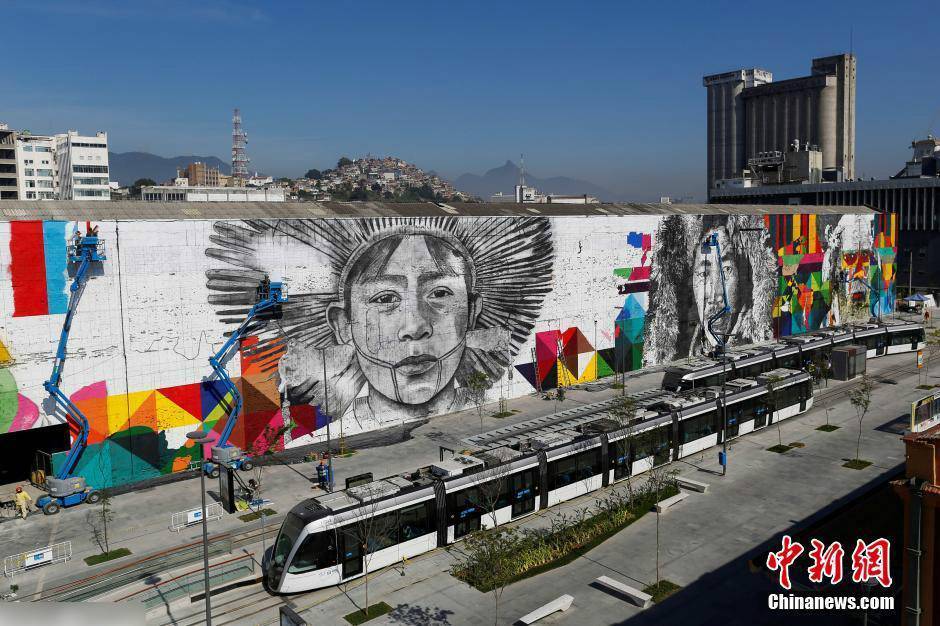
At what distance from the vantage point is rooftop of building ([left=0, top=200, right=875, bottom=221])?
137 ft

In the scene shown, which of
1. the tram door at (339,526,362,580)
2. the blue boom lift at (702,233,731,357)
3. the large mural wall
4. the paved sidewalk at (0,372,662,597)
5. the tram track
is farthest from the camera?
the blue boom lift at (702,233,731,357)

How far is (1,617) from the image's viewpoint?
8609mm

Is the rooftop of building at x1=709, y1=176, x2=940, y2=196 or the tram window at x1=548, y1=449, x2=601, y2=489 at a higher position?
the rooftop of building at x1=709, y1=176, x2=940, y2=196

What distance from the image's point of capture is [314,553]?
28984 mm

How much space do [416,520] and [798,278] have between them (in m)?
70.2

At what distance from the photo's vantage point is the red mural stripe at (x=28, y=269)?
38.7 meters

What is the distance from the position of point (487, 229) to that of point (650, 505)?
89.8 feet

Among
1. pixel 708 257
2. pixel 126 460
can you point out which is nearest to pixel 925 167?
pixel 708 257

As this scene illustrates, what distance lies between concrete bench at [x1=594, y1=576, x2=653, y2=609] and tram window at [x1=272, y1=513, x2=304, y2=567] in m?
12.1

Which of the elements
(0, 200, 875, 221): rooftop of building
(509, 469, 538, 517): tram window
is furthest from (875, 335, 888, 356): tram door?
(509, 469, 538, 517): tram window

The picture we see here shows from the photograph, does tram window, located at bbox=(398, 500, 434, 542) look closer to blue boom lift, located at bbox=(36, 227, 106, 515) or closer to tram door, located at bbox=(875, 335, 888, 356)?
blue boom lift, located at bbox=(36, 227, 106, 515)

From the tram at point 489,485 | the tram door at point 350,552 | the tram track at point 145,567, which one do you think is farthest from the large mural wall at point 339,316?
the tram door at point 350,552

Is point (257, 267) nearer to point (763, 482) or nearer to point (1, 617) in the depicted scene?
point (763, 482)

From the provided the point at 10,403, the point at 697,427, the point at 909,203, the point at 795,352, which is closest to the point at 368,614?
the point at 10,403
